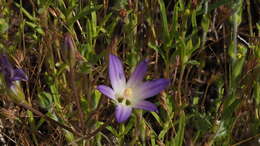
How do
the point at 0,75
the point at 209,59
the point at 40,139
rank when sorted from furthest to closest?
1. the point at 209,59
2. the point at 40,139
3. the point at 0,75

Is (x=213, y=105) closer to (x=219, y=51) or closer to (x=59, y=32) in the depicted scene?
(x=219, y=51)

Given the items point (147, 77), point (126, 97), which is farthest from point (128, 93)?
point (147, 77)

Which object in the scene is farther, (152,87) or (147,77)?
(147,77)

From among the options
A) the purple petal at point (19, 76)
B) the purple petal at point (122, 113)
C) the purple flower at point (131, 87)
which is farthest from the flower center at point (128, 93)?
the purple petal at point (19, 76)

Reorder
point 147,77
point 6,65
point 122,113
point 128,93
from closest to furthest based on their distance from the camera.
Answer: point 122,113 < point 6,65 < point 128,93 < point 147,77

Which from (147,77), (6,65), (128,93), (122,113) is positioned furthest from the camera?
(147,77)

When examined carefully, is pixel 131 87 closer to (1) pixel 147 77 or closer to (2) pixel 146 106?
(2) pixel 146 106

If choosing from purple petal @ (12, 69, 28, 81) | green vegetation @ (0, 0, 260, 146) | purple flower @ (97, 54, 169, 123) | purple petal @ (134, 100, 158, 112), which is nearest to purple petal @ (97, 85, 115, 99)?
purple flower @ (97, 54, 169, 123)

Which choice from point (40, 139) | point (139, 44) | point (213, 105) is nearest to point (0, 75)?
point (40, 139)
